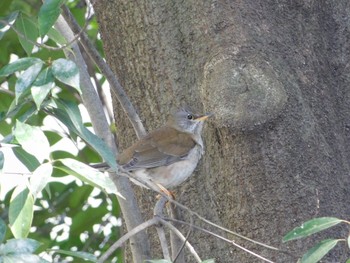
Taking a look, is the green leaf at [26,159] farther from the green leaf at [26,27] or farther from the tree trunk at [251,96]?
the tree trunk at [251,96]

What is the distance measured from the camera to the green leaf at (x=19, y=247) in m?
1.96

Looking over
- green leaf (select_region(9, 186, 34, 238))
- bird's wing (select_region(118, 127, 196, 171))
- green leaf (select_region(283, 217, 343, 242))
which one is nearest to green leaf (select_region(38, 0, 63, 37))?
green leaf (select_region(9, 186, 34, 238))

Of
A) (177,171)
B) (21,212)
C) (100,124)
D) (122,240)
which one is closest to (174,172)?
(177,171)

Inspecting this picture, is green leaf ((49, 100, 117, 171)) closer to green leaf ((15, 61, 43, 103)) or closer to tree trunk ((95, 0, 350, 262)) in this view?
green leaf ((15, 61, 43, 103))

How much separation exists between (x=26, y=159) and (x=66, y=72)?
0.29 metres

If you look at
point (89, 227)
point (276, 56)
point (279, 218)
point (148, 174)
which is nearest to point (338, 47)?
point (276, 56)

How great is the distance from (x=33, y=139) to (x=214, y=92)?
3.70ft

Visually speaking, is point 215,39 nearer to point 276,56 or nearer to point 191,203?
point 276,56

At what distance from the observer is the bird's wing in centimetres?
381

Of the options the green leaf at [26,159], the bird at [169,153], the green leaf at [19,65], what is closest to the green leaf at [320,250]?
the green leaf at [26,159]

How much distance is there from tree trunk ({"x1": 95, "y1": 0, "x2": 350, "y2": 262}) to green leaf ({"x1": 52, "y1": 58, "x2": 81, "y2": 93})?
1.00 metres

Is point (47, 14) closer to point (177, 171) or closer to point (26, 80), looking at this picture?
point (26, 80)

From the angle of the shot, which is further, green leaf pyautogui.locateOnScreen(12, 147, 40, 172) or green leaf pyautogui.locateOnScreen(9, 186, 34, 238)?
green leaf pyautogui.locateOnScreen(12, 147, 40, 172)

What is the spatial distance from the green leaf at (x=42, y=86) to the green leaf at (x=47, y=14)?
5.7 inches
